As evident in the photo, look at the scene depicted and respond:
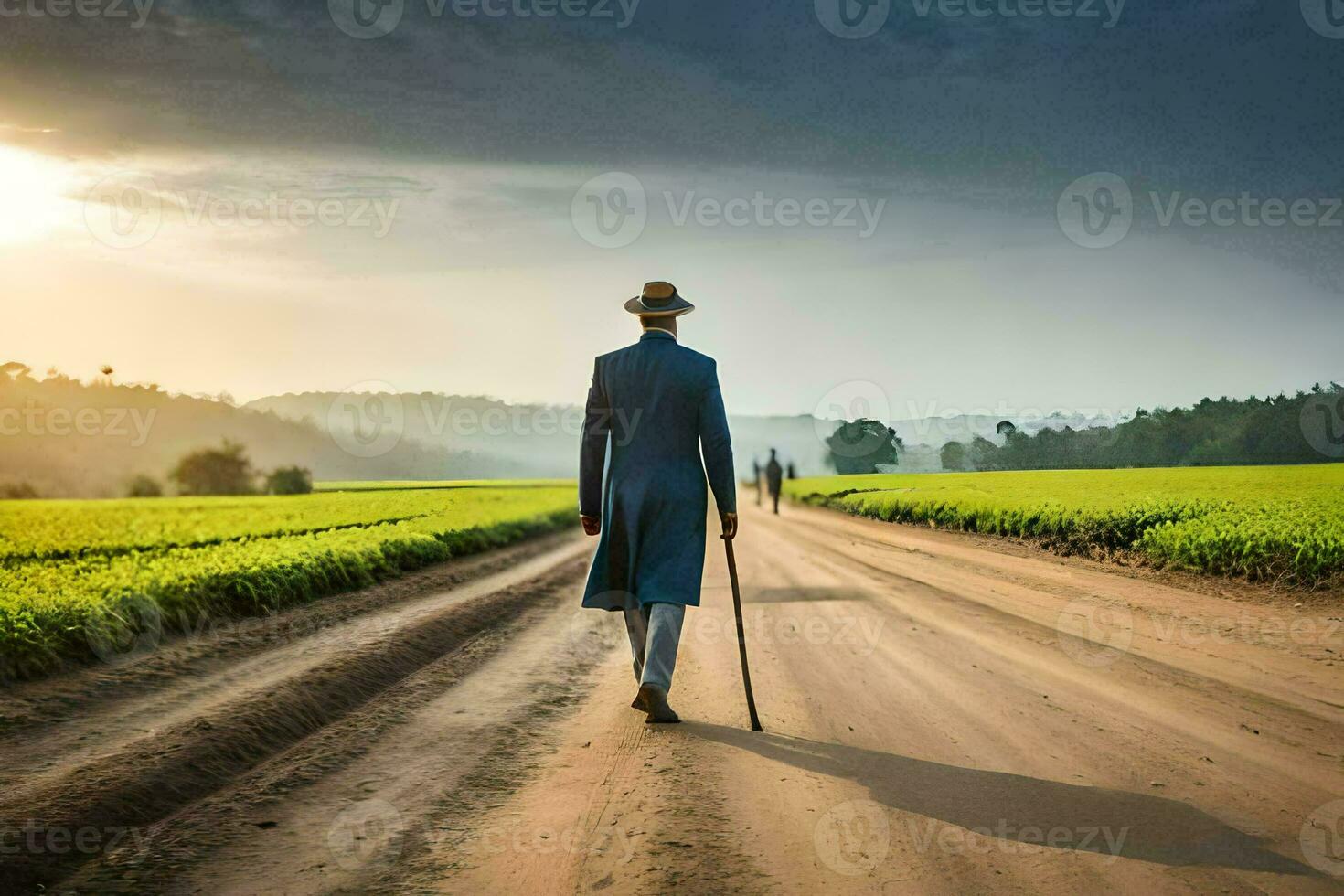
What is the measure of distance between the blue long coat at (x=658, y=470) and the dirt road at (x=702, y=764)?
89cm

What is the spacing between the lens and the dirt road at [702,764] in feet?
10.4

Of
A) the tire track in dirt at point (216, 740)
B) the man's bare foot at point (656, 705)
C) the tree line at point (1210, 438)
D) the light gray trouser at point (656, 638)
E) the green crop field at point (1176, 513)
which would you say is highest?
the tree line at point (1210, 438)

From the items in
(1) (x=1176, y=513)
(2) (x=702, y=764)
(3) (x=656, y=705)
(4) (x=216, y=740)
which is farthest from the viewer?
(1) (x=1176, y=513)

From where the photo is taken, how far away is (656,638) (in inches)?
207

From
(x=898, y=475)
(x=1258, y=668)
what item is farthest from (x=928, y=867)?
(x=898, y=475)

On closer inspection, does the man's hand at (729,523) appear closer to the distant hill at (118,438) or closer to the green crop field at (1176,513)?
the green crop field at (1176,513)

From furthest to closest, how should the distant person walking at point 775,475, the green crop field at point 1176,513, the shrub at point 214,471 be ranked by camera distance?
1. the shrub at point 214,471
2. the distant person walking at point 775,475
3. the green crop field at point 1176,513

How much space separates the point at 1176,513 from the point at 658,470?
1206 cm

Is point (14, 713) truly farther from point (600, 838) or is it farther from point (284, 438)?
point (284, 438)

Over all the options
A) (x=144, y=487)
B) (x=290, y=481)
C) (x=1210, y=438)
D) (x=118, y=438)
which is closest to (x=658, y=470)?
(x=1210, y=438)

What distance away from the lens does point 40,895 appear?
3.11 m

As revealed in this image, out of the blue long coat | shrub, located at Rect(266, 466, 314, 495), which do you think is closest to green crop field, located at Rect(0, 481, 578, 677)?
the blue long coat

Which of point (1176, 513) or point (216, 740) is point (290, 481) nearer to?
point (1176, 513)

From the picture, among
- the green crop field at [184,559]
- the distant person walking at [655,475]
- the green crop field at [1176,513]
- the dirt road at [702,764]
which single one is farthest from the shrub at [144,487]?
the distant person walking at [655,475]
